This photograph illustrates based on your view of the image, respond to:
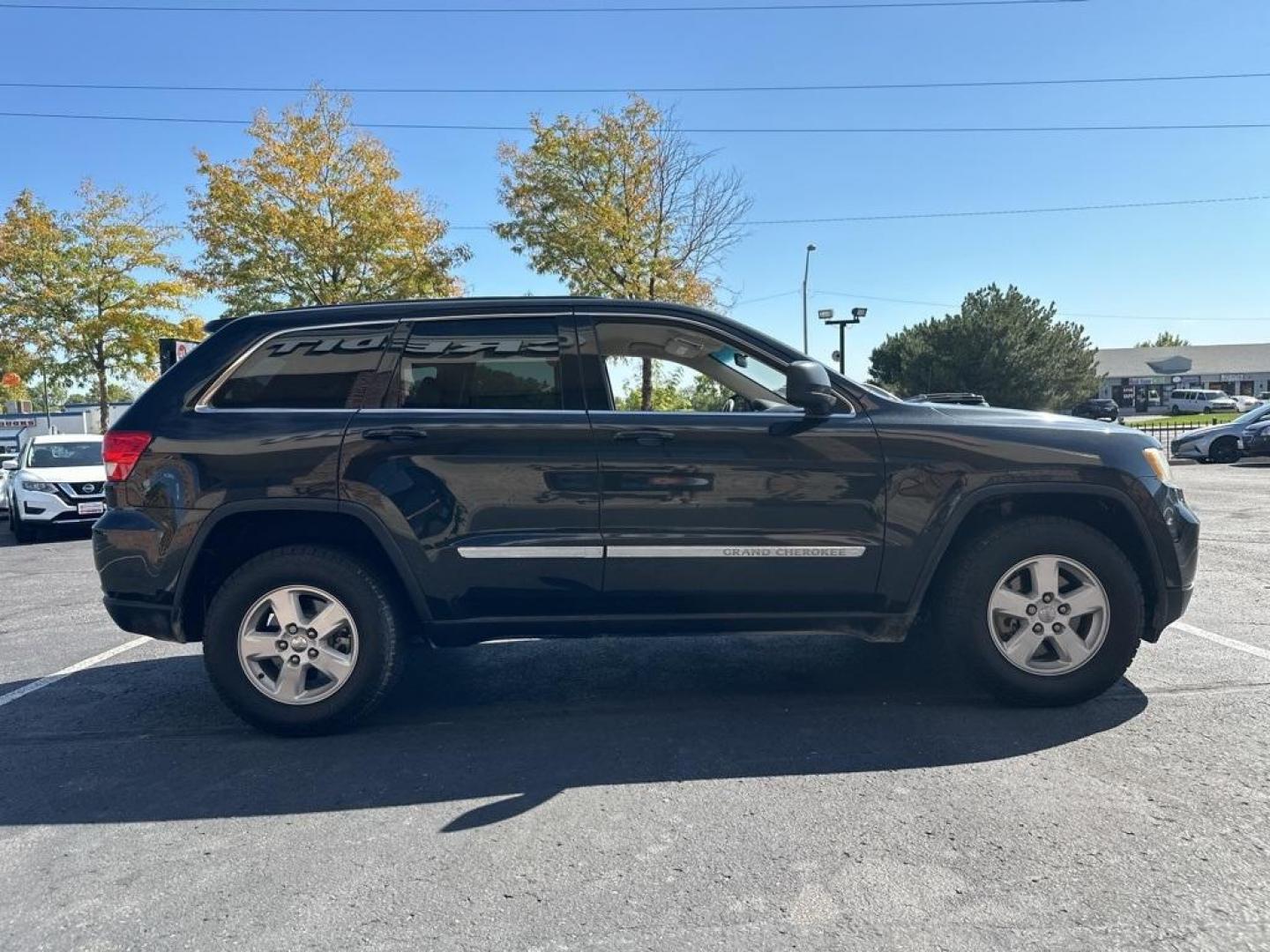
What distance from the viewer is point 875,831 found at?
2.93m

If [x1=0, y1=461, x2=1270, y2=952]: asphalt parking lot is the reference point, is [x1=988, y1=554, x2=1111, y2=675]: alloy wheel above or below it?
above

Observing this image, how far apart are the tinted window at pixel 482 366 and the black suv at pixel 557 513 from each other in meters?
0.01

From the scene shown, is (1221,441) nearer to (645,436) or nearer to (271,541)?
(645,436)

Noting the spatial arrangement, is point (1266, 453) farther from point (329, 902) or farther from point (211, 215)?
point (211, 215)

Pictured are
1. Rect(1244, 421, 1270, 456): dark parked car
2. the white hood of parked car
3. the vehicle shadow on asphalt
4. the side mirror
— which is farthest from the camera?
Rect(1244, 421, 1270, 456): dark parked car

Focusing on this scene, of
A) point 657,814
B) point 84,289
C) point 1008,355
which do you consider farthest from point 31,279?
point 1008,355

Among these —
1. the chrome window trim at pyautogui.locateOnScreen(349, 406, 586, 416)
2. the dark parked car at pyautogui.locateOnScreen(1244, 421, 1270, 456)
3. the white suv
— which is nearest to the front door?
the chrome window trim at pyautogui.locateOnScreen(349, 406, 586, 416)

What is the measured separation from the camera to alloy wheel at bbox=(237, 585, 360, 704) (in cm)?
379

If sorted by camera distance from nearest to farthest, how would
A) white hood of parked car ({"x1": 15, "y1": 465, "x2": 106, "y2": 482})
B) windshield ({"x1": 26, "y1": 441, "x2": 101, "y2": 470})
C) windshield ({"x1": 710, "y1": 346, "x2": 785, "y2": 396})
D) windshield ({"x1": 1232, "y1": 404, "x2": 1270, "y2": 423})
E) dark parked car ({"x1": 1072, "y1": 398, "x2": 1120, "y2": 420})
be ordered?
windshield ({"x1": 710, "y1": 346, "x2": 785, "y2": 396}), white hood of parked car ({"x1": 15, "y1": 465, "x2": 106, "y2": 482}), windshield ({"x1": 26, "y1": 441, "x2": 101, "y2": 470}), windshield ({"x1": 1232, "y1": 404, "x2": 1270, "y2": 423}), dark parked car ({"x1": 1072, "y1": 398, "x2": 1120, "y2": 420})

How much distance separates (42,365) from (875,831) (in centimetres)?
→ 2587

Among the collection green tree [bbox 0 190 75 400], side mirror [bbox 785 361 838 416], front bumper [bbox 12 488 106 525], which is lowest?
front bumper [bbox 12 488 106 525]

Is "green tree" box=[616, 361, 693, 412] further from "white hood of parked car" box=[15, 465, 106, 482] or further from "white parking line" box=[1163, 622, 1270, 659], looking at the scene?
"white hood of parked car" box=[15, 465, 106, 482]

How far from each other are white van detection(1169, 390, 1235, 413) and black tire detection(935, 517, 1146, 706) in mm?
59823

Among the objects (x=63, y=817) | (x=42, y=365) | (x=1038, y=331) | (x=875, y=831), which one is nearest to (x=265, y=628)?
(x=63, y=817)
